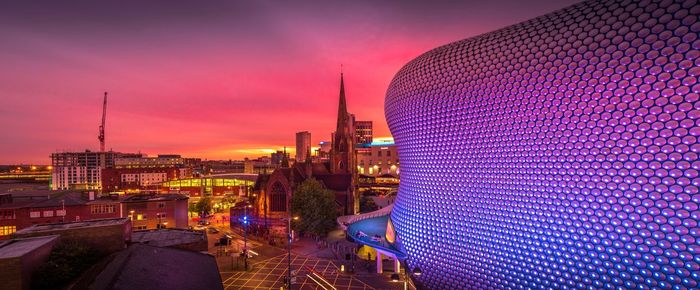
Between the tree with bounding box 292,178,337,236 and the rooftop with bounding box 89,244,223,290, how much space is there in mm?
18954

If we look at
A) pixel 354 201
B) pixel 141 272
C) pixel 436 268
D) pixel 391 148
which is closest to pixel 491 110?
pixel 436 268

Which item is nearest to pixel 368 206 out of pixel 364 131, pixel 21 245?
pixel 21 245

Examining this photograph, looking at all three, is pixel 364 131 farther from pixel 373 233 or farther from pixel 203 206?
pixel 373 233

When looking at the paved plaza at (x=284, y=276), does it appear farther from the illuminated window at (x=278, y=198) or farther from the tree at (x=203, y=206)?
the tree at (x=203, y=206)

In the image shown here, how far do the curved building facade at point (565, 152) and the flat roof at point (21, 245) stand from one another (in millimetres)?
24354

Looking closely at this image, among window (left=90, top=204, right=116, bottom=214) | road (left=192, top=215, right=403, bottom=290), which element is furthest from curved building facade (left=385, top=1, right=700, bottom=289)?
window (left=90, top=204, right=116, bottom=214)

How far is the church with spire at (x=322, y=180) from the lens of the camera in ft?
169

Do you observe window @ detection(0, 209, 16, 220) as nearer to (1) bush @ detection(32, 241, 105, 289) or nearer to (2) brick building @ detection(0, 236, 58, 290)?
(2) brick building @ detection(0, 236, 58, 290)

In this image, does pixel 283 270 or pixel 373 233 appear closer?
pixel 283 270

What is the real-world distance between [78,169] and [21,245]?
163420 mm

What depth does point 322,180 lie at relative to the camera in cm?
5728

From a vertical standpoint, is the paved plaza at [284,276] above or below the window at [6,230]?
below

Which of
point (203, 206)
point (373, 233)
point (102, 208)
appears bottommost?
point (203, 206)

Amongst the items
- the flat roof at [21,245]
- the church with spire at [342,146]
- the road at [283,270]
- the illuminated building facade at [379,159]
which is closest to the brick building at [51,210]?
the road at [283,270]
